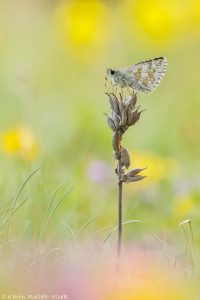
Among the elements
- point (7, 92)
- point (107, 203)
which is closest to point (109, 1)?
point (7, 92)

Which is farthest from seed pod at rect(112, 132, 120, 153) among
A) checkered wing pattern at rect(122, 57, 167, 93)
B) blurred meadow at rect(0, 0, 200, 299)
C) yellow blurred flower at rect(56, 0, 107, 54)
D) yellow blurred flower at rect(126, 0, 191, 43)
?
yellow blurred flower at rect(56, 0, 107, 54)

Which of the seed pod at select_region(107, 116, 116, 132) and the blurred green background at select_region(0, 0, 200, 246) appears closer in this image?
the seed pod at select_region(107, 116, 116, 132)

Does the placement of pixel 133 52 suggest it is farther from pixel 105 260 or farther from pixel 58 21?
pixel 105 260

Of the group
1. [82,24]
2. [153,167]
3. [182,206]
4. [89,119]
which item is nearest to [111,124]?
[182,206]

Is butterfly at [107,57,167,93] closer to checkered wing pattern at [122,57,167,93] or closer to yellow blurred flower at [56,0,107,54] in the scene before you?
checkered wing pattern at [122,57,167,93]

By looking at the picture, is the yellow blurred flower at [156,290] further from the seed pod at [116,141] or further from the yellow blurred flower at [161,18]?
the yellow blurred flower at [161,18]

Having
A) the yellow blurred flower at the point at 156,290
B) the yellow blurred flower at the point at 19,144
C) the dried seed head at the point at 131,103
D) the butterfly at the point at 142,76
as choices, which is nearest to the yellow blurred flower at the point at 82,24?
the yellow blurred flower at the point at 19,144
